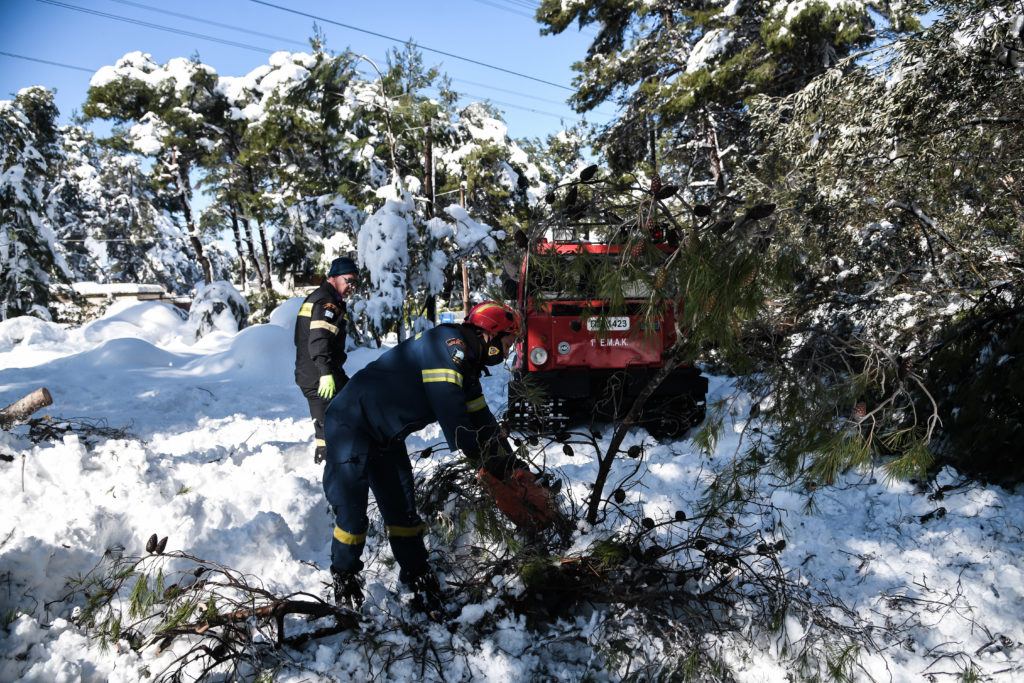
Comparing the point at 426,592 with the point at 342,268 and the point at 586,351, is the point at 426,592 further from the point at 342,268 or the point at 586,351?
the point at 342,268

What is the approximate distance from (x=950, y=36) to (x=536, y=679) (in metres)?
5.28

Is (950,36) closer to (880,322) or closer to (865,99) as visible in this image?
(865,99)

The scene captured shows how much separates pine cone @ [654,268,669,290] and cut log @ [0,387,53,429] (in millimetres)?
5330

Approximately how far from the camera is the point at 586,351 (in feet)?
16.3

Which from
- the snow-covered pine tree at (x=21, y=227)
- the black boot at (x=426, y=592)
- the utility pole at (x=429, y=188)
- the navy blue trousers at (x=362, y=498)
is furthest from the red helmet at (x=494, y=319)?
the snow-covered pine tree at (x=21, y=227)

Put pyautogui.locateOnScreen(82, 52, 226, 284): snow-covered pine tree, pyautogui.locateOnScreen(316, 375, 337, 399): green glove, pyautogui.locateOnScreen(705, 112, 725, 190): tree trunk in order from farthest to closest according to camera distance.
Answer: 1. pyautogui.locateOnScreen(82, 52, 226, 284): snow-covered pine tree
2. pyautogui.locateOnScreen(705, 112, 725, 190): tree trunk
3. pyautogui.locateOnScreen(316, 375, 337, 399): green glove

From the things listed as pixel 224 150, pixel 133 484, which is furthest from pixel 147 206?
pixel 133 484

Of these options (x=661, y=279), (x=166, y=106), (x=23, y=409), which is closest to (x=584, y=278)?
(x=661, y=279)

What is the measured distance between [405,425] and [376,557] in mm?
877

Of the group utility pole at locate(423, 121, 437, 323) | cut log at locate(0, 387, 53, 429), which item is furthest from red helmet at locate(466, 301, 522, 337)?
utility pole at locate(423, 121, 437, 323)

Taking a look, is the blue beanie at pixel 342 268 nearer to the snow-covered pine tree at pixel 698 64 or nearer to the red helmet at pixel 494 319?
the red helmet at pixel 494 319

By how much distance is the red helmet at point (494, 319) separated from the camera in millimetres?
2848

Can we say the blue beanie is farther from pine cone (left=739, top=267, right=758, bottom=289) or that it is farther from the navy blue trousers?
pine cone (left=739, top=267, right=758, bottom=289)

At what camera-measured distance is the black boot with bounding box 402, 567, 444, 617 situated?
274 centimetres
